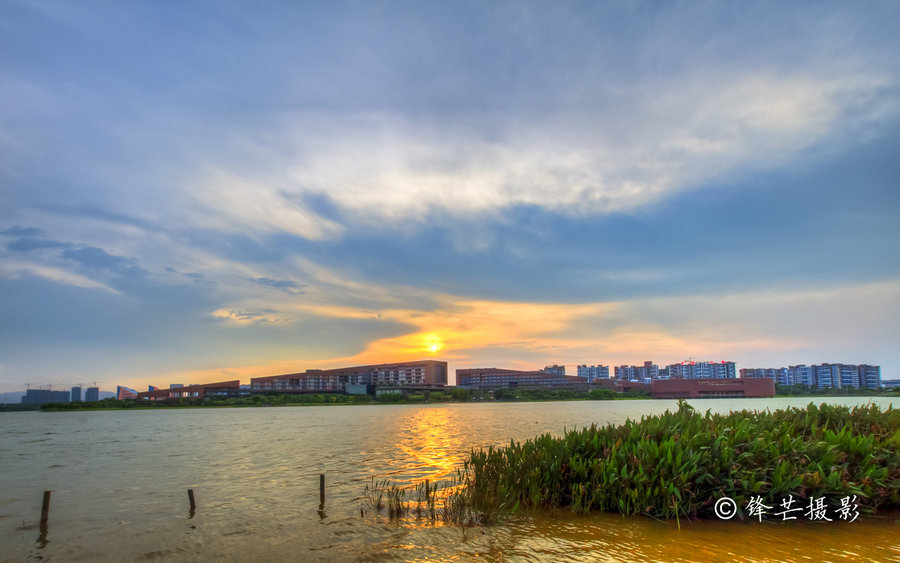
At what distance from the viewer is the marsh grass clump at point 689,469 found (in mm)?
13695

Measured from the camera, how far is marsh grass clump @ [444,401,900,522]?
13695 millimetres

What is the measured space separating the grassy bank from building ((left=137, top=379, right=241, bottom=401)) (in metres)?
192

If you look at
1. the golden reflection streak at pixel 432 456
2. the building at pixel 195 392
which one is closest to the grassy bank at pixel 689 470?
the golden reflection streak at pixel 432 456

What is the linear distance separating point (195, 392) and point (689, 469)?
19849 cm

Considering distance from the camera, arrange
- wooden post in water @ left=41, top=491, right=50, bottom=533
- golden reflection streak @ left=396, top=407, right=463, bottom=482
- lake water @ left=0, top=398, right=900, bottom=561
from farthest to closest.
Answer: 1. golden reflection streak @ left=396, top=407, right=463, bottom=482
2. wooden post in water @ left=41, top=491, right=50, bottom=533
3. lake water @ left=0, top=398, right=900, bottom=561

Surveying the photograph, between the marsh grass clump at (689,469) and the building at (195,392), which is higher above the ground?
the marsh grass clump at (689,469)

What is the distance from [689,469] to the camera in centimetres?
1395

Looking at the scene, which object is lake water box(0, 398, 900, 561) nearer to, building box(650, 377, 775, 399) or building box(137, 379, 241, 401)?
building box(137, 379, 241, 401)

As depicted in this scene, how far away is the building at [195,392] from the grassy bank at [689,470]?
19208cm

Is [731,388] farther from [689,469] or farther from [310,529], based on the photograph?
[310,529]

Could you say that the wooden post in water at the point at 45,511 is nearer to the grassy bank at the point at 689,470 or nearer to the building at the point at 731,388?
the grassy bank at the point at 689,470

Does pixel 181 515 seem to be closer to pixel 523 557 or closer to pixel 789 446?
pixel 523 557

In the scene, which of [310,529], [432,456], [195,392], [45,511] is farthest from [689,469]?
[195,392]

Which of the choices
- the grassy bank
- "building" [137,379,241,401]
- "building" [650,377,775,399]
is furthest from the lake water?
"building" [650,377,775,399]
